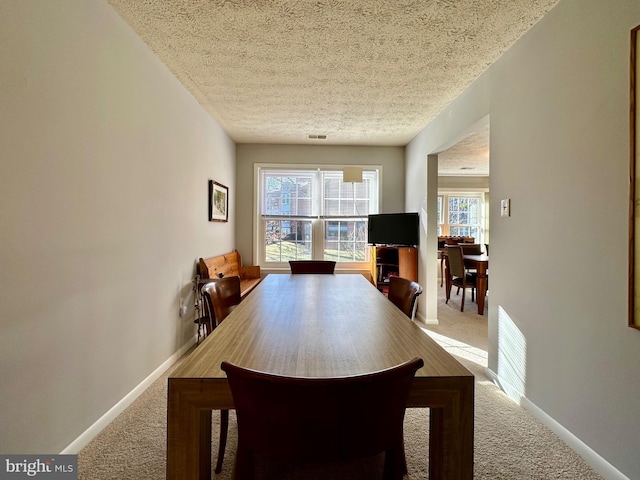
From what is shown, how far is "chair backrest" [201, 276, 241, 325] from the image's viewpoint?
1.70 m

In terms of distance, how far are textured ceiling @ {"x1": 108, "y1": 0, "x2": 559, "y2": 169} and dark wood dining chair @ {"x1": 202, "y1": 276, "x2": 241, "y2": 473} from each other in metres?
1.64

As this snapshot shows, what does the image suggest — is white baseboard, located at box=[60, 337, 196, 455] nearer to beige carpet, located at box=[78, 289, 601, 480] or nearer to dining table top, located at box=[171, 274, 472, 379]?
beige carpet, located at box=[78, 289, 601, 480]

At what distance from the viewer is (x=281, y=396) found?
0.76 meters

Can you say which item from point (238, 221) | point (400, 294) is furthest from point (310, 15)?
point (238, 221)

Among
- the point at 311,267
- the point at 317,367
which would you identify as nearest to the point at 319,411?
the point at 317,367

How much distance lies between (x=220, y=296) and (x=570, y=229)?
1.99 metres

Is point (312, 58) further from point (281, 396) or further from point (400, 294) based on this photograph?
point (281, 396)

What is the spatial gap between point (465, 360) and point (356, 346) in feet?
7.54

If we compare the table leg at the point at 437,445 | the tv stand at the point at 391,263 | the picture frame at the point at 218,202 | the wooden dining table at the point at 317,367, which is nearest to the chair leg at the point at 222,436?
the wooden dining table at the point at 317,367

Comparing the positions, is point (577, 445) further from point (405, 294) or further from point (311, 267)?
point (311, 267)

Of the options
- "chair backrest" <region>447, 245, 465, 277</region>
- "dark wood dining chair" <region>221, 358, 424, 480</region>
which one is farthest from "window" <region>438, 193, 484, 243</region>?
"dark wood dining chair" <region>221, 358, 424, 480</region>

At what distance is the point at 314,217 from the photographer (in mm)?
5148

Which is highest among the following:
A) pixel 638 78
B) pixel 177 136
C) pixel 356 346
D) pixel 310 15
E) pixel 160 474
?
pixel 310 15

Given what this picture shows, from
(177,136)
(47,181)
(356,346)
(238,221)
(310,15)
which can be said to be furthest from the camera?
(238,221)
